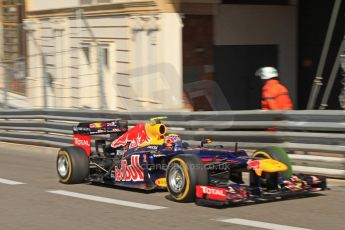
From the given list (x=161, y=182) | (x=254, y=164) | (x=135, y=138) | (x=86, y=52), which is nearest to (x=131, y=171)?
(x=161, y=182)

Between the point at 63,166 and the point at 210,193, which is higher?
the point at 63,166

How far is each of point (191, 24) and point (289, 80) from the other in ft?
12.7

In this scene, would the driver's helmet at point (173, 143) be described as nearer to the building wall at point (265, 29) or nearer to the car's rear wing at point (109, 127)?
the car's rear wing at point (109, 127)

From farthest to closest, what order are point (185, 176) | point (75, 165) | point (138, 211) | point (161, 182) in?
point (75, 165) < point (161, 182) < point (185, 176) < point (138, 211)

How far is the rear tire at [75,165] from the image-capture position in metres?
9.40

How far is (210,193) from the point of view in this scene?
284 inches

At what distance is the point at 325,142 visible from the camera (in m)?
9.22

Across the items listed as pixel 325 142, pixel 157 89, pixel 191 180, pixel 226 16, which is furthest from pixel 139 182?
pixel 226 16

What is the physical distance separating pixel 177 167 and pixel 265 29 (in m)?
10.3

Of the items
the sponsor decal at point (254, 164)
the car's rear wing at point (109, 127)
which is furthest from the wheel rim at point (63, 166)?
the sponsor decal at point (254, 164)

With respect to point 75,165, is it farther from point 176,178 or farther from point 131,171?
point 176,178

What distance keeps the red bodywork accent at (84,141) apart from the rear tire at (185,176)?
230 cm

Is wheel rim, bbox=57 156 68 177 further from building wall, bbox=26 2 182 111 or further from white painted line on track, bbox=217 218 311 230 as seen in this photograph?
building wall, bbox=26 2 182 111

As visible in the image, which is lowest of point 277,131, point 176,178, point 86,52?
point 176,178
